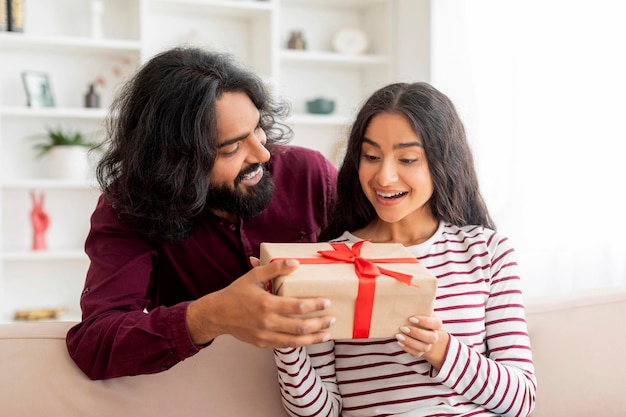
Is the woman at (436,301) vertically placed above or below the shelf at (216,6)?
below

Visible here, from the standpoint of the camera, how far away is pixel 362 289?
112cm

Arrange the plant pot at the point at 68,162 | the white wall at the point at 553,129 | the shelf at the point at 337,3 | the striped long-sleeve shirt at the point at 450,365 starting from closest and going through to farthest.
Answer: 1. the striped long-sleeve shirt at the point at 450,365
2. the white wall at the point at 553,129
3. the plant pot at the point at 68,162
4. the shelf at the point at 337,3

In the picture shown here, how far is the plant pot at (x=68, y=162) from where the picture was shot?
364cm

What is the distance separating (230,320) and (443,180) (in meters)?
0.54

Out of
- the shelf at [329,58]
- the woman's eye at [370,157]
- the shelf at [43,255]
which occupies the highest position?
the shelf at [329,58]

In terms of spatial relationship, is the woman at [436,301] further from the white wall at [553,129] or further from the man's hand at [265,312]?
the white wall at [553,129]

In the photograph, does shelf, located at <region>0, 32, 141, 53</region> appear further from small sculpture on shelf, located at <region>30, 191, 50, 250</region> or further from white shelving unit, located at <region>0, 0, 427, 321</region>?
small sculpture on shelf, located at <region>30, 191, 50, 250</region>

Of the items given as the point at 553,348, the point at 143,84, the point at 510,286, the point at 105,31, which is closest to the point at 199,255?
the point at 143,84

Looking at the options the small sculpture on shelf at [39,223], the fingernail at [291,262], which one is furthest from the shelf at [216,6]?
the fingernail at [291,262]

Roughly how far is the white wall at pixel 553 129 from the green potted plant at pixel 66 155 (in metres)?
1.94

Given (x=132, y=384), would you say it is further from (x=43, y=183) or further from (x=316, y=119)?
(x=316, y=119)

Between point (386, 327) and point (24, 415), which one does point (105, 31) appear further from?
point (386, 327)

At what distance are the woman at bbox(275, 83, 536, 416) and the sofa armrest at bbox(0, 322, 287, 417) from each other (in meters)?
0.10

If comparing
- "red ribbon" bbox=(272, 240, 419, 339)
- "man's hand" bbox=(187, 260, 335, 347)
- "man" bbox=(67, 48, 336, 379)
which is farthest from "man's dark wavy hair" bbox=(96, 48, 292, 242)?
"red ribbon" bbox=(272, 240, 419, 339)
